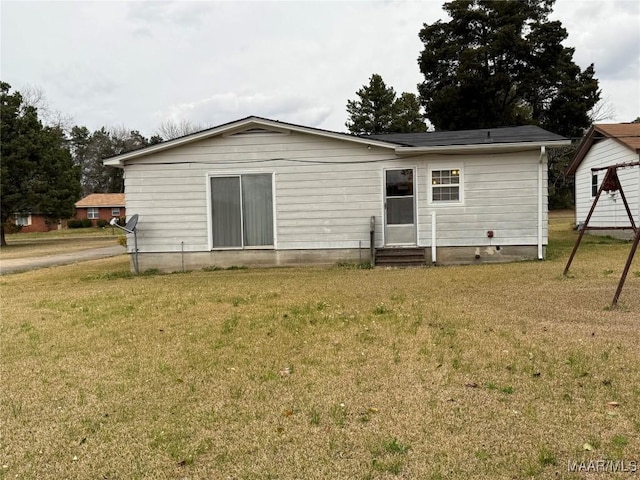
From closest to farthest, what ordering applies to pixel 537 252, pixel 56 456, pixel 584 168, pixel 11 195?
1. pixel 56 456
2. pixel 537 252
3. pixel 584 168
4. pixel 11 195

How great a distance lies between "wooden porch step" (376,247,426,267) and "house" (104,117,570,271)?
127 millimetres

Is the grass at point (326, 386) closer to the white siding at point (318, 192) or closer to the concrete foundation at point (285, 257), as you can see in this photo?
the concrete foundation at point (285, 257)

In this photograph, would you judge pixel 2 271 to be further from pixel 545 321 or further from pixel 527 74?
pixel 527 74

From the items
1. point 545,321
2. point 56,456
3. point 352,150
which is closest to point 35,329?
point 56,456

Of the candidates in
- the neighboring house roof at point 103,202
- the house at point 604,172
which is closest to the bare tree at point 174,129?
the neighboring house roof at point 103,202

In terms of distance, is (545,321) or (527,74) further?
(527,74)

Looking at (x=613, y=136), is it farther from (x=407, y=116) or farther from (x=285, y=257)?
(x=407, y=116)

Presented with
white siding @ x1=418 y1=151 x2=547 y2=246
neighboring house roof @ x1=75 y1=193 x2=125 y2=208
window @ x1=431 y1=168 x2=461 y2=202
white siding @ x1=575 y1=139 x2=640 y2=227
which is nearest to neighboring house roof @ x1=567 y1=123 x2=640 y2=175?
white siding @ x1=575 y1=139 x2=640 y2=227

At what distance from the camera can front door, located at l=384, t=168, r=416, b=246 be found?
11.9 m

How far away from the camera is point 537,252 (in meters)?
11.5

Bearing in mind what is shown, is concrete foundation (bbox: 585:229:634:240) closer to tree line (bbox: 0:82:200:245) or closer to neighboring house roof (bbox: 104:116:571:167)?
neighboring house roof (bbox: 104:116:571:167)

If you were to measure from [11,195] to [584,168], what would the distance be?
27.1m

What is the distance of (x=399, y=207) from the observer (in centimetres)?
1193

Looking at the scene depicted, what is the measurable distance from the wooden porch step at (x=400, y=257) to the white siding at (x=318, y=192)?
0.29 metres
